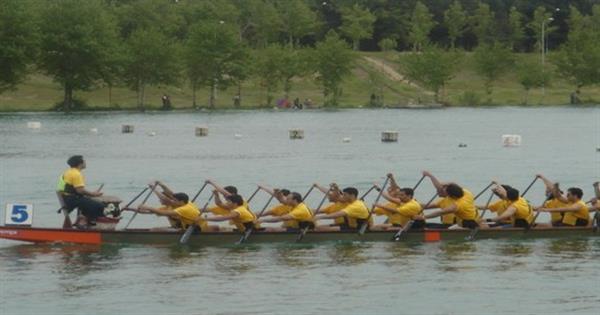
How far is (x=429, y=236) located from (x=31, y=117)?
7391cm

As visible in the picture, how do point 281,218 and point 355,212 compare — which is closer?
point 281,218

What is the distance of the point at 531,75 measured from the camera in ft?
431

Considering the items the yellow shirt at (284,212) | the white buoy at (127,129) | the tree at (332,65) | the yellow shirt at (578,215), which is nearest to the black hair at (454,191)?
the yellow shirt at (578,215)

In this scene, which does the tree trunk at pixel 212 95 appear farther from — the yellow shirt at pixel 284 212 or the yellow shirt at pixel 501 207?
the yellow shirt at pixel 284 212

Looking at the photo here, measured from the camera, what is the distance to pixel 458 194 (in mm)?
33844

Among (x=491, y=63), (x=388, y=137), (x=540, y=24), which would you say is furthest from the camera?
(x=540, y=24)

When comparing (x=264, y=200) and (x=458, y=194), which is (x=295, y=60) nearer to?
(x=264, y=200)

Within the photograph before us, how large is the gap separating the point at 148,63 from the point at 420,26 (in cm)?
4451

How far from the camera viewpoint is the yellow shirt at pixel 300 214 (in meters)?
33.4

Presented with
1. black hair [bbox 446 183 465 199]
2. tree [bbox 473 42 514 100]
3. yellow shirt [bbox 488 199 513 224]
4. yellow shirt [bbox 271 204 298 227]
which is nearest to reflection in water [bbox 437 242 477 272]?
black hair [bbox 446 183 465 199]

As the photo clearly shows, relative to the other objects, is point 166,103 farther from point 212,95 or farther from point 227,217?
point 227,217

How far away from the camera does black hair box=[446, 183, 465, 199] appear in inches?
1325

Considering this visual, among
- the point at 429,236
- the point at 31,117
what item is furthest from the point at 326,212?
the point at 31,117

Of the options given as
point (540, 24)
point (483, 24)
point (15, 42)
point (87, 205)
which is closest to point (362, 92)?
point (483, 24)
